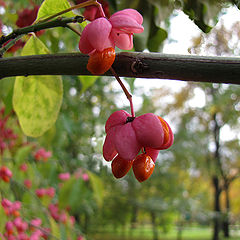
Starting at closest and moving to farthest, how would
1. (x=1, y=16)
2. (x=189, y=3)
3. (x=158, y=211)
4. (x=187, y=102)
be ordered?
(x=189, y=3) → (x=1, y=16) → (x=158, y=211) → (x=187, y=102)

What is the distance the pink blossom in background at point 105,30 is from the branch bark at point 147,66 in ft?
0.05

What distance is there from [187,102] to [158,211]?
303 cm

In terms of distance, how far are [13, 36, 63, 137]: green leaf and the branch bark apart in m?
0.17

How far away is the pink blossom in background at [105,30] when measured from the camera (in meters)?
0.32

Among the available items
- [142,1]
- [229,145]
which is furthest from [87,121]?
[229,145]

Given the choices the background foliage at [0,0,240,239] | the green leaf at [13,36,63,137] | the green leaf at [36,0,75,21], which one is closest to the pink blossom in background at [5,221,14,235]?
the background foliage at [0,0,240,239]

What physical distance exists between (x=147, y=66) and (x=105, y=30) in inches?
2.7

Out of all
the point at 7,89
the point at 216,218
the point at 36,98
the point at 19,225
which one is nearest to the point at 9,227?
the point at 19,225

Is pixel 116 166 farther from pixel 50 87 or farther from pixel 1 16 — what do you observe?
pixel 1 16

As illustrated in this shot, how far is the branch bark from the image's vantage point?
275 mm

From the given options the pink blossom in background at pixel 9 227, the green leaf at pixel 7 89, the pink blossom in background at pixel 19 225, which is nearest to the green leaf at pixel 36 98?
the green leaf at pixel 7 89

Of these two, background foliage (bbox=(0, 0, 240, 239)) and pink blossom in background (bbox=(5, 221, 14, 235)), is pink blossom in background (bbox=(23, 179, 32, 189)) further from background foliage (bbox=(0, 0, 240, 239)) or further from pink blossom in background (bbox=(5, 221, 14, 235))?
pink blossom in background (bbox=(5, 221, 14, 235))

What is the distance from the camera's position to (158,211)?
7320 mm

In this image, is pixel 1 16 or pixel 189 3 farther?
pixel 1 16
